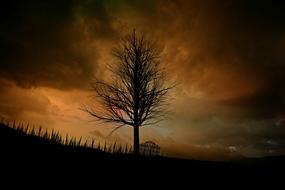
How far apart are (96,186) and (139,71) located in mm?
15490

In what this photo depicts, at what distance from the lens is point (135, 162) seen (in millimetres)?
6445

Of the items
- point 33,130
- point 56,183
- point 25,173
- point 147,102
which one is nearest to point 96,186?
point 56,183

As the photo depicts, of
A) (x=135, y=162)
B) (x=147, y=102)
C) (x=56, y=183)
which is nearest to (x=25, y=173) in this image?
(x=56, y=183)

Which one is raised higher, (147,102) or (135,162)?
(147,102)

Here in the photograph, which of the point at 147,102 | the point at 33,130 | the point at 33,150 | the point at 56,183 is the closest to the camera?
the point at 56,183

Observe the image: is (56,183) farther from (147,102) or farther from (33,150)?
(147,102)

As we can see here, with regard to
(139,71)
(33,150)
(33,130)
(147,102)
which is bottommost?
(33,150)

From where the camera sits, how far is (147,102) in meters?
18.9

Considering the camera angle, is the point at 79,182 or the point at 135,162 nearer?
the point at 79,182

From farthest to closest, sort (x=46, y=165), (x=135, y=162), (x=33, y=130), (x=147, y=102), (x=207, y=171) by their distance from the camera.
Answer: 1. (x=147, y=102)
2. (x=33, y=130)
3. (x=207, y=171)
4. (x=135, y=162)
5. (x=46, y=165)

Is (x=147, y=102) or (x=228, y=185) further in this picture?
(x=147, y=102)

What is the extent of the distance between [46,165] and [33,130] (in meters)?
4.12

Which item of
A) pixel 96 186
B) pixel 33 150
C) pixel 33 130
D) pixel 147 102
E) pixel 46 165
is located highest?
pixel 147 102

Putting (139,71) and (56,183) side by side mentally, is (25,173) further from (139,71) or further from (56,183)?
(139,71)
